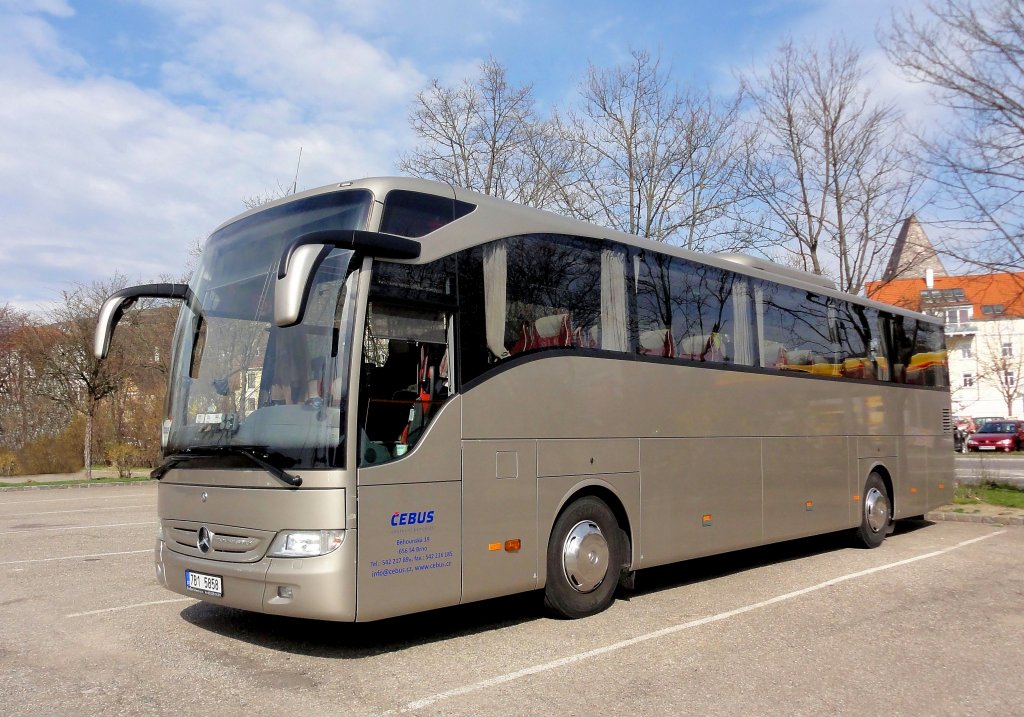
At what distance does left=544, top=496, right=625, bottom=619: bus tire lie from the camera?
7.65 meters

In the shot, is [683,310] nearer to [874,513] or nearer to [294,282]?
[294,282]

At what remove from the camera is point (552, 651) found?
6.68 meters

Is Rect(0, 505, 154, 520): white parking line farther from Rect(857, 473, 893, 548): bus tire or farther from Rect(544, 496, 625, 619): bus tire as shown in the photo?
Rect(857, 473, 893, 548): bus tire

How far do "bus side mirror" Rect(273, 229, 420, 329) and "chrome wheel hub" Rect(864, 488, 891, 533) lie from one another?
9441 millimetres

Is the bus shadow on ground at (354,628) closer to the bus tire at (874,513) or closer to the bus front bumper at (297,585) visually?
the bus front bumper at (297,585)

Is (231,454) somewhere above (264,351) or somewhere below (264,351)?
below

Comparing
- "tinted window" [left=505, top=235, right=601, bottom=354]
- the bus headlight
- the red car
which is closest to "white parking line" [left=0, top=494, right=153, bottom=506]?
"tinted window" [left=505, top=235, right=601, bottom=354]

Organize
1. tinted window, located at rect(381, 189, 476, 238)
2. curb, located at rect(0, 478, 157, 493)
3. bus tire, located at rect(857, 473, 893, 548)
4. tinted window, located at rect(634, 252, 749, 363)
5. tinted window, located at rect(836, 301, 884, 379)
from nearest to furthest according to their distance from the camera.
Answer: tinted window, located at rect(381, 189, 476, 238)
tinted window, located at rect(634, 252, 749, 363)
tinted window, located at rect(836, 301, 884, 379)
bus tire, located at rect(857, 473, 893, 548)
curb, located at rect(0, 478, 157, 493)

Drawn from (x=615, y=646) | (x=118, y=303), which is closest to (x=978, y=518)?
(x=615, y=646)

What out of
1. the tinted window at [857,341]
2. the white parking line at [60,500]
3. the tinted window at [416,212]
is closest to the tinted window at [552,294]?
the tinted window at [416,212]

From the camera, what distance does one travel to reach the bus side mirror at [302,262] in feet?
17.3

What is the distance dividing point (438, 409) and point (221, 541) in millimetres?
1896

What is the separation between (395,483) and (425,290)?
4.86ft

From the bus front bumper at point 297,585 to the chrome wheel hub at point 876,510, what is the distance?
30.2 ft
